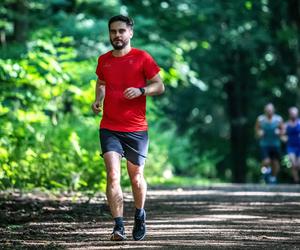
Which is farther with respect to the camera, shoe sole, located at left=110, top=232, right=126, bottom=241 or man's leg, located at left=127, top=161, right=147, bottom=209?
man's leg, located at left=127, top=161, right=147, bottom=209

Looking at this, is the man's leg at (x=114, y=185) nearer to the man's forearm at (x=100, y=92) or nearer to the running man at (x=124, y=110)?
the running man at (x=124, y=110)

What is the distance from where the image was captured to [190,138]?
1603 inches

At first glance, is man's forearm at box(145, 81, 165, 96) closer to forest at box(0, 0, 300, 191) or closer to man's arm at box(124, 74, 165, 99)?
man's arm at box(124, 74, 165, 99)

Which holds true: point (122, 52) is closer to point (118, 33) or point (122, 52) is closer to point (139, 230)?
point (118, 33)

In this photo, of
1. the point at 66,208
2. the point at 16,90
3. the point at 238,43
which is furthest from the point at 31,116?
the point at 238,43

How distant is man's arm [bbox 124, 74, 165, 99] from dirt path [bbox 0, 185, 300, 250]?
1.37m

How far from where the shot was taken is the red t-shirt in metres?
9.42

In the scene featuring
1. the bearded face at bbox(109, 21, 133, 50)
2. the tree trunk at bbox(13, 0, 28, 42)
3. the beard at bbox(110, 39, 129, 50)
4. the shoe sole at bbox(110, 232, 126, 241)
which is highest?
the tree trunk at bbox(13, 0, 28, 42)

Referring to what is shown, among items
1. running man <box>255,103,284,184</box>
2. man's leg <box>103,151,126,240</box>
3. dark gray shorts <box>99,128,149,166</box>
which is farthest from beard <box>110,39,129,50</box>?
running man <box>255,103,284,184</box>

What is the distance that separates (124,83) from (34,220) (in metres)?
2.70

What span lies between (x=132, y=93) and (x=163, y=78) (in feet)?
33.0

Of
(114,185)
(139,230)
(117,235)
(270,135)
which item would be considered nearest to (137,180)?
(114,185)

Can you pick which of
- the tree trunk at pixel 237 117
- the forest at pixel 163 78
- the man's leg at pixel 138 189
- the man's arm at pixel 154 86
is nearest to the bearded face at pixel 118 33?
the man's arm at pixel 154 86

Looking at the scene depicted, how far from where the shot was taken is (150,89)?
9344 millimetres
